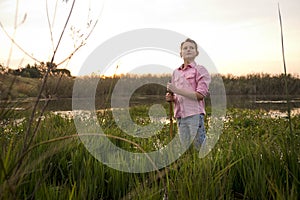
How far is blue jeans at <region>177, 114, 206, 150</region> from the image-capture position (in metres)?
3.96

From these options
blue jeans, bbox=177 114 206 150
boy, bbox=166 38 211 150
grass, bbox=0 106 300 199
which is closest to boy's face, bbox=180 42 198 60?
boy, bbox=166 38 211 150

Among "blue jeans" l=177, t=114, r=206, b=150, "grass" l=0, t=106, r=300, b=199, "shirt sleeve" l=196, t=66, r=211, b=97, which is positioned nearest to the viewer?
"grass" l=0, t=106, r=300, b=199

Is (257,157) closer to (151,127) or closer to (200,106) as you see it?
(200,106)

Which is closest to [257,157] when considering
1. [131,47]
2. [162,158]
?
[162,158]

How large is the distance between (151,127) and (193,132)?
3565 mm

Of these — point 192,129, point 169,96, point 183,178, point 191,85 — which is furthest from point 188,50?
point 183,178

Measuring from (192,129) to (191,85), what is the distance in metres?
0.51

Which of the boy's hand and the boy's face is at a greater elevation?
the boy's face

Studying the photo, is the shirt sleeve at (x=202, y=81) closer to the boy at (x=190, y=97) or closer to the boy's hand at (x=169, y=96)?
the boy at (x=190, y=97)

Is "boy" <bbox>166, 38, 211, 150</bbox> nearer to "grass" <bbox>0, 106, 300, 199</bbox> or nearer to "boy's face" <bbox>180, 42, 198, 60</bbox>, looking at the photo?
"boy's face" <bbox>180, 42, 198, 60</bbox>

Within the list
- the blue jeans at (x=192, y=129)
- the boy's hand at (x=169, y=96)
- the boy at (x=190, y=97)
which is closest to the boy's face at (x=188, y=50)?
the boy at (x=190, y=97)

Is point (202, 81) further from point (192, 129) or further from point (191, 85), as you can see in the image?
point (192, 129)

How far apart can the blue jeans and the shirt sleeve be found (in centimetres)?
31

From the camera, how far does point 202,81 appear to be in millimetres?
3875
